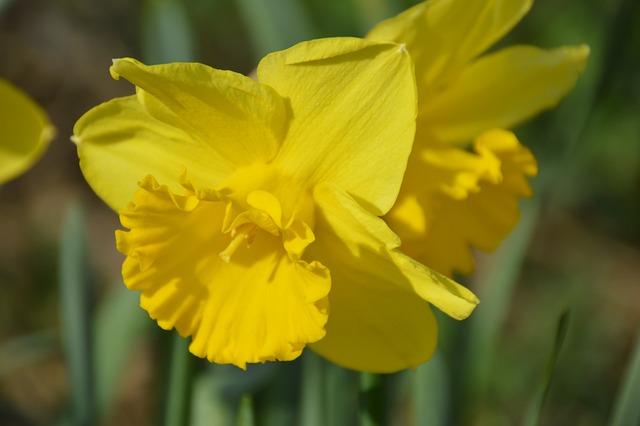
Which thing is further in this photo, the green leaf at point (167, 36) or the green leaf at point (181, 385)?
the green leaf at point (167, 36)

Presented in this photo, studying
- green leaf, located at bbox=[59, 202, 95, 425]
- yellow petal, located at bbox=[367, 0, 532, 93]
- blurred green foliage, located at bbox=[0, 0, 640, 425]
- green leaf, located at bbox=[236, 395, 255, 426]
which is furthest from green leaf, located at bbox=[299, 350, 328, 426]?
yellow petal, located at bbox=[367, 0, 532, 93]

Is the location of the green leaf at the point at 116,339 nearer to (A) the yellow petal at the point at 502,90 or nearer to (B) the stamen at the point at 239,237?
(B) the stamen at the point at 239,237

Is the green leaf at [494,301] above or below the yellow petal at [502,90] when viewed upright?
below

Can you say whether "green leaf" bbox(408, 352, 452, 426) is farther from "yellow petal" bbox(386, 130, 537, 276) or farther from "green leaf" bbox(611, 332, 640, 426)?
"green leaf" bbox(611, 332, 640, 426)

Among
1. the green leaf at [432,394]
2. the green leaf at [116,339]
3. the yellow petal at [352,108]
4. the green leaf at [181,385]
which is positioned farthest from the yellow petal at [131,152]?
the green leaf at [116,339]

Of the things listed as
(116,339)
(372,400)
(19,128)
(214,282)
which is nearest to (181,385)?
(214,282)

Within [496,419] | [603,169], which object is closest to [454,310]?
[496,419]
